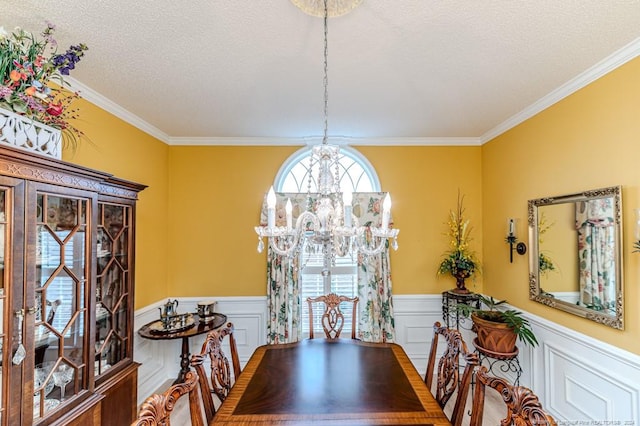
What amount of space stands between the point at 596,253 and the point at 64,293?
336 centimetres

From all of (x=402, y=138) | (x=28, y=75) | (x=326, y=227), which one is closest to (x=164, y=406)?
(x=326, y=227)

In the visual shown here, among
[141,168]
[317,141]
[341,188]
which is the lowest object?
[341,188]

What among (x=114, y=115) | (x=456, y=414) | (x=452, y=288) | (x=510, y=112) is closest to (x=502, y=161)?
(x=510, y=112)

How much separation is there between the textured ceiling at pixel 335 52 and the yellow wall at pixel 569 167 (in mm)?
233

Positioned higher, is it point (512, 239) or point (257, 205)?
point (257, 205)

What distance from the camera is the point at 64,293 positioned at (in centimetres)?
160

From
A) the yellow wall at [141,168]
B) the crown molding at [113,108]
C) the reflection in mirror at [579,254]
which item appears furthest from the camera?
the yellow wall at [141,168]

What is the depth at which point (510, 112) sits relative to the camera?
2707 millimetres

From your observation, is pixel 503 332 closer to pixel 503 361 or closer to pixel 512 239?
pixel 503 361

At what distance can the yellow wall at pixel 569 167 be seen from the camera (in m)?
1.77

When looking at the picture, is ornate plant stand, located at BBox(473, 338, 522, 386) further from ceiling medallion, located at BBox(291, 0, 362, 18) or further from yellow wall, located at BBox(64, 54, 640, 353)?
ceiling medallion, located at BBox(291, 0, 362, 18)

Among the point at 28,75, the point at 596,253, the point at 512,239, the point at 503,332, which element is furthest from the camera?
the point at 512,239

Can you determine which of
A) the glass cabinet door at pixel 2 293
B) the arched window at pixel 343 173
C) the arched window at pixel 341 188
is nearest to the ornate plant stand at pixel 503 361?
the arched window at pixel 341 188

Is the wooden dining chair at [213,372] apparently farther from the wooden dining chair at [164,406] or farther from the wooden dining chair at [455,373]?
the wooden dining chair at [455,373]
